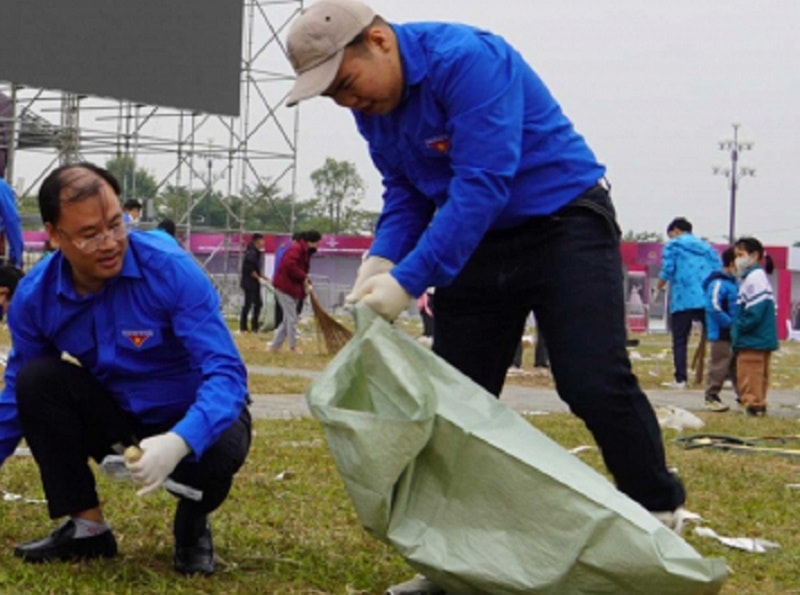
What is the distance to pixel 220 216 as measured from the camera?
8650cm

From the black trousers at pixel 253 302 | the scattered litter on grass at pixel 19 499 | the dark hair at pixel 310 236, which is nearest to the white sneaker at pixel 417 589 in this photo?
the scattered litter on grass at pixel 19 499

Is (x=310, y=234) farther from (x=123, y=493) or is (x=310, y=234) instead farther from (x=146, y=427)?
(x=146, y=427)

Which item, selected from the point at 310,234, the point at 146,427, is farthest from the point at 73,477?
the point at 310,234

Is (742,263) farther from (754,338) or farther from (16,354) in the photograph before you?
(16,354)

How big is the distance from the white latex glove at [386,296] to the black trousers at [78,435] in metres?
0.57

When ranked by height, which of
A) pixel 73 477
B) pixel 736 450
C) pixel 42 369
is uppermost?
pixel 42 369

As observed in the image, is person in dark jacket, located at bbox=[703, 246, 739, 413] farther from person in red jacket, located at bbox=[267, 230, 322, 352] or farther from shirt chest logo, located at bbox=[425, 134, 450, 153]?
shirt chest logo, located at bbox=[425, 134, 450, 153]

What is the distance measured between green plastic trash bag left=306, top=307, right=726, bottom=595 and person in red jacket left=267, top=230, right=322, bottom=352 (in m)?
14.1

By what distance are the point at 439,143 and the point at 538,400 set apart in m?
8.62

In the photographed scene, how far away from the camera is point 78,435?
383 centimetres

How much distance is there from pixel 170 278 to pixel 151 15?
21.4m

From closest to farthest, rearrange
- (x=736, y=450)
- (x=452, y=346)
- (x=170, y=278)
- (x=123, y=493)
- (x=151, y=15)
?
(x=170, y=278)
(x=452, y=346)
(x=123, y=493)
(x=736, y=450)
(x=151, y=15)

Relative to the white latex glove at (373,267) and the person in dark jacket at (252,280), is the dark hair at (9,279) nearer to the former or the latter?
the white latex glove at (373,267)

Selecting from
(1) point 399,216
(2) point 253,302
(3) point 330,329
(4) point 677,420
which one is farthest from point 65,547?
(2) point 253,302
